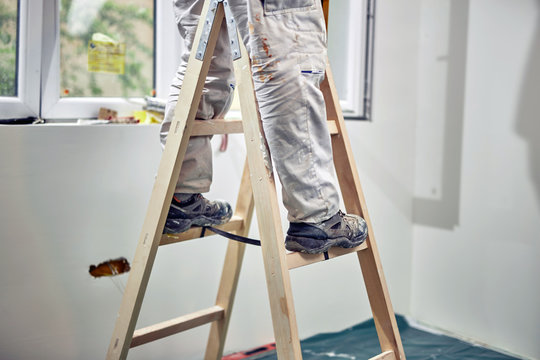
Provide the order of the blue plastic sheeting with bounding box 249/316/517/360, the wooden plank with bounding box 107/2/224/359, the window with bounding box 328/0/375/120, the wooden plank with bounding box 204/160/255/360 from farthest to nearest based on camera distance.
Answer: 1. the window with bounding box 328/0/375/120
2. the blue plastic sheeting with bounding box 249/316/517/360
3. the wooden plank with bounding box 204/160/255/360
4. the wooden plank with bounding box 107/2/224/359

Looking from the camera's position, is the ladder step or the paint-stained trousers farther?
the ladder step

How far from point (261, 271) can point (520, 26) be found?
1381 millimetres

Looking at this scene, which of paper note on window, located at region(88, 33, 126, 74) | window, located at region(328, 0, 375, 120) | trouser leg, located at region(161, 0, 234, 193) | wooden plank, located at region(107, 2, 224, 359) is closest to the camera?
wooden plank, located at region(107, 2, 224, 359)

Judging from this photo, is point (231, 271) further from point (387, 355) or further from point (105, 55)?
point (105, 55)

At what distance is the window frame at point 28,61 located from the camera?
1.64m

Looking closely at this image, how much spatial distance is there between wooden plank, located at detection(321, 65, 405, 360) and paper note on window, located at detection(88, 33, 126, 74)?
0.89 meters

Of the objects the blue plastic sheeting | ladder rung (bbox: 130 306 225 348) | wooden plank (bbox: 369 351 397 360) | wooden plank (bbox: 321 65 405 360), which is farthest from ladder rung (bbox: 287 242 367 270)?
the blue plastic sheeting

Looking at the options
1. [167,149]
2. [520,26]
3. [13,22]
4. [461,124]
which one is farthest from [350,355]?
[13,22]

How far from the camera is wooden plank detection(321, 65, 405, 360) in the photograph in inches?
49.6

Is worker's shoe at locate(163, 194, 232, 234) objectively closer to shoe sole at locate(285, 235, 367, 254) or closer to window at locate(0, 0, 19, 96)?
shoe sole at locate(285, 235, 367, 254)

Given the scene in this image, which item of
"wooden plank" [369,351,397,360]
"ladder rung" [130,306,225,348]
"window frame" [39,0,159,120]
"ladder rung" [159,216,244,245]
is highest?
"window frame" [39,0,159,120]

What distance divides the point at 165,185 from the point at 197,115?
21 centimetres

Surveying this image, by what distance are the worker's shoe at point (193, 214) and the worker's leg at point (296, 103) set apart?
324 millimetres

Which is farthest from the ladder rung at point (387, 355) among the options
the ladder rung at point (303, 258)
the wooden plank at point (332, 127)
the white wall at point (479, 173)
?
the white wall at point (479, 173)
